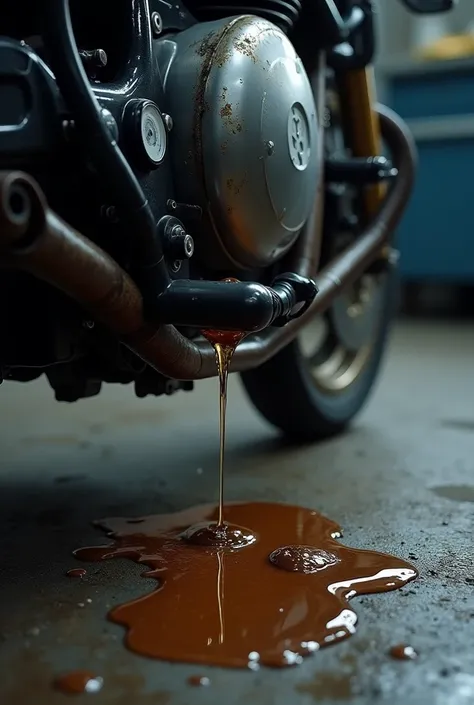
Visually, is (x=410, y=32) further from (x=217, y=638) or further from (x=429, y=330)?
(x=217, y=638)

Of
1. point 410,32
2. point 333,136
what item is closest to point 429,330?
point 410,32

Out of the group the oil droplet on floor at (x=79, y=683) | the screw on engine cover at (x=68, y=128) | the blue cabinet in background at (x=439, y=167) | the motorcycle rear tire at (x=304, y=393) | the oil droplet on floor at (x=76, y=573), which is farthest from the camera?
the blue cabinet in background at (x=439, y=167)

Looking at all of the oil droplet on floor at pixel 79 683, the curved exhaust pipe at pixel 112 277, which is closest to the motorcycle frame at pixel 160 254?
the curved exhaust pipe at pixel 112 277

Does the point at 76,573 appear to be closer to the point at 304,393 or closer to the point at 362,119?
→ the point at 304,393

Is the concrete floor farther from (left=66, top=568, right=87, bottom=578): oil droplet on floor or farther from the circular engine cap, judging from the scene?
the circular engine cap

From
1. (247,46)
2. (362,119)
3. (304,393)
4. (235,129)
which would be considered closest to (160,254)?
(235,129)

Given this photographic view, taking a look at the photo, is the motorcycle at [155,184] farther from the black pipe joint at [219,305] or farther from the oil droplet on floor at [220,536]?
the oil droplet on floor at [220,536]
